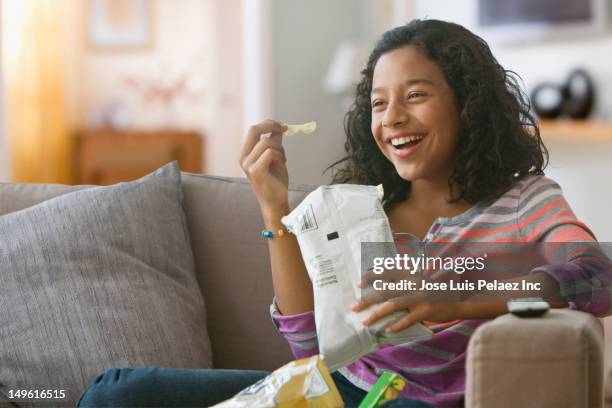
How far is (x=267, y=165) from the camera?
146 centimetres

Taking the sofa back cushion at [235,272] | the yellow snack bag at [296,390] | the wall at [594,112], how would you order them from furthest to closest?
the wall at [594,112]
the sofa back cushion at [235,272]
the yellow snack bag at [296,390]

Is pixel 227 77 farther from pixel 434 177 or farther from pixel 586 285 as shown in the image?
pixel 586 285

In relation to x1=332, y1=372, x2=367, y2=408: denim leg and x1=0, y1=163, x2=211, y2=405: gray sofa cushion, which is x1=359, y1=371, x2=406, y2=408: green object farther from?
x1=0, y1=163, x2=211, y2=405: gray sofa cushion

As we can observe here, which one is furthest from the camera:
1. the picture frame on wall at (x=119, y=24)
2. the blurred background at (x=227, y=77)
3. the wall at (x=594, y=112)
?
the picture frame on wall at (x=119, y=24)

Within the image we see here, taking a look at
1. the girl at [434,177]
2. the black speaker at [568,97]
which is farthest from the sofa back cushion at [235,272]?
the black speaker at [568,97]

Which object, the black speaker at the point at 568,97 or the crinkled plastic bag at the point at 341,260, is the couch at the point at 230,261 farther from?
the black speaker at the point at 568,97

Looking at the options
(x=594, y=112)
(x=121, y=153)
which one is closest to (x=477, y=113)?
(x=594, y=112)

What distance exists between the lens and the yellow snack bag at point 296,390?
45.6 inches

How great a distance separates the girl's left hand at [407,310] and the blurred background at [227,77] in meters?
2.50

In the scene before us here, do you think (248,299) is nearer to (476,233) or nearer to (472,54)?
(476,233)

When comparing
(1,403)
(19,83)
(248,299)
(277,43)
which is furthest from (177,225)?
(19,83)

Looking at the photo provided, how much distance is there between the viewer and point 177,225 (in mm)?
1708

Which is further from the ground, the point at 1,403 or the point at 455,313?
the point at 455,313

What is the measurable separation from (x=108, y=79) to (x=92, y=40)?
0.29 m
